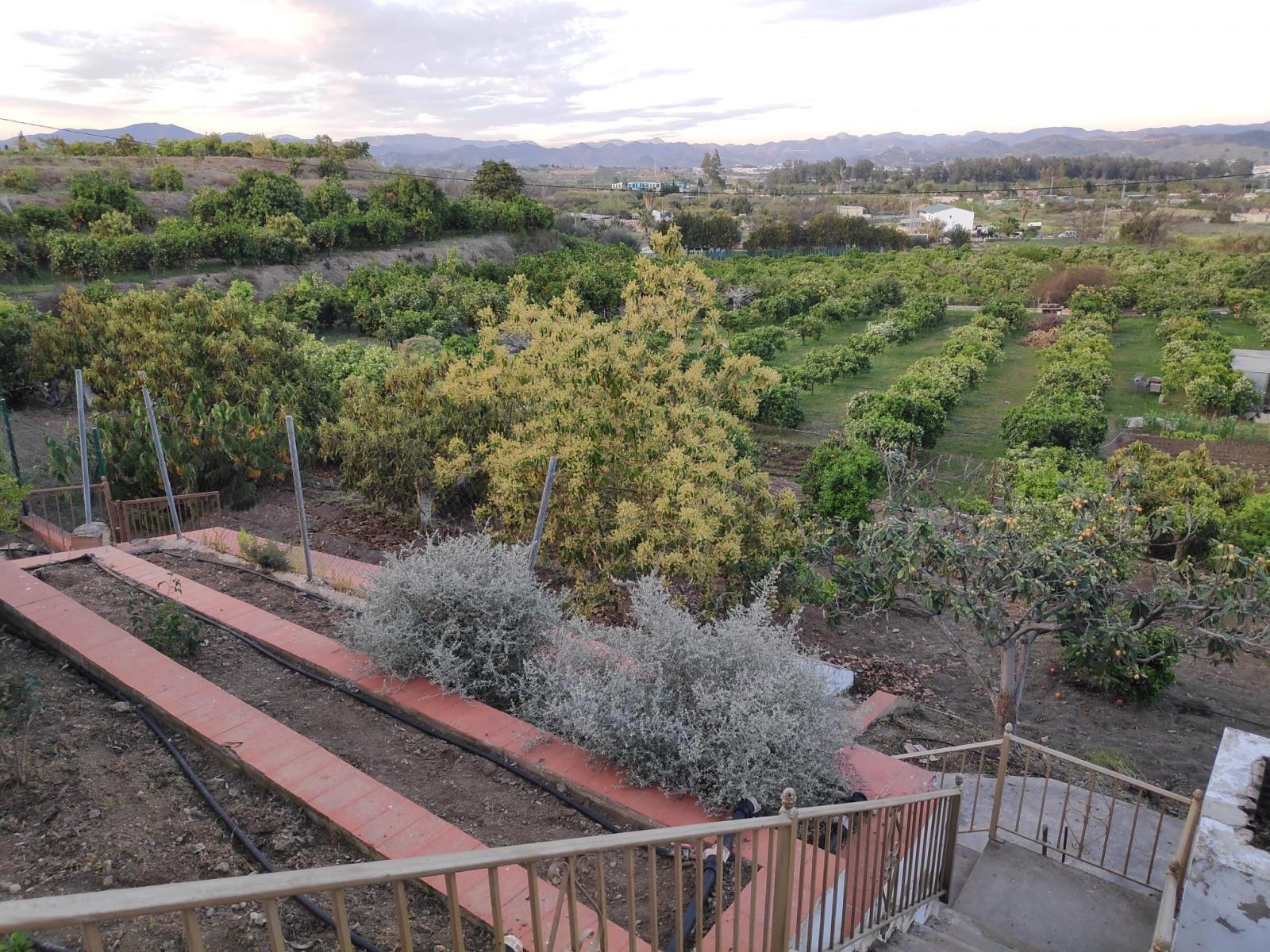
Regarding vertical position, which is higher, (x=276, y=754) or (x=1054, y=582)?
(x=276, y=754)

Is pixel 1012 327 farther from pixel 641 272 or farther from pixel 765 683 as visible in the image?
pixel 765 683

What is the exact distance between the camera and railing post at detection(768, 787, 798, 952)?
2352 millimetres

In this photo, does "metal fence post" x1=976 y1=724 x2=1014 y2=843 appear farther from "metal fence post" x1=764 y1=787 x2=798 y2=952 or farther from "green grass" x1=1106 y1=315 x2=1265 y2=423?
"green grass" x1=1106 y1=315 x2=1265 y2=423

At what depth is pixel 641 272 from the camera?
26.6ft

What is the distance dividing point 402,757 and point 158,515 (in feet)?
24.8

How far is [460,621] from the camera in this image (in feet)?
16.4

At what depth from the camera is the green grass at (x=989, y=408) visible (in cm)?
1838

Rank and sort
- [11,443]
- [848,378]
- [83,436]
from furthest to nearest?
[848,378]
[11,443]
[83,436]

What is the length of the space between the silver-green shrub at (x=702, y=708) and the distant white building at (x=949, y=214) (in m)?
95.5

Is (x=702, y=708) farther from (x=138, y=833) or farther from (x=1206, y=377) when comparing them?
(x=1206, y=377)

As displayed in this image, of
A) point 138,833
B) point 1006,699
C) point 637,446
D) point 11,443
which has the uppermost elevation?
point 637,446

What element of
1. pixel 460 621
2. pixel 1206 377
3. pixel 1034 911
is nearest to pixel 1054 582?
pixel 1034 911

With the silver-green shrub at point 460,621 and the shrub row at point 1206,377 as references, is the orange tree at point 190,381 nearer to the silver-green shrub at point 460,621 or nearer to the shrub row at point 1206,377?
the silver-green shrub at point 460,621

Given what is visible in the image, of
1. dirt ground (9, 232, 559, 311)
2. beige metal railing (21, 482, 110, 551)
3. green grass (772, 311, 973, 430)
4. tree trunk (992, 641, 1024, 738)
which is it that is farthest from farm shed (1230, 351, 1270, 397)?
dirt ground (9, 232, 559, 311)
